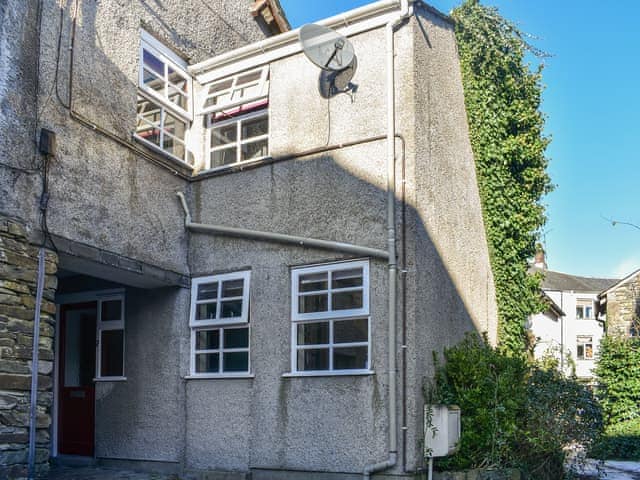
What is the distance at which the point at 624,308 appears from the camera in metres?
21.4

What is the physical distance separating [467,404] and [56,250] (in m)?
5.15

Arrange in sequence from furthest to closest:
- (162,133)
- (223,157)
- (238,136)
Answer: (223,157) < (238,136) < (162,133)

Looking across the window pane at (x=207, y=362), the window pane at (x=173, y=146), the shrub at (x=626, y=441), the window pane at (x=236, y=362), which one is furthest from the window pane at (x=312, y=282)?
the shrub at (x=626, y=441)

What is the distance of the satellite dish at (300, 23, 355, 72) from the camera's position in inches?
331

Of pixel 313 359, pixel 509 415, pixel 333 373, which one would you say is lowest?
pixel 509 415

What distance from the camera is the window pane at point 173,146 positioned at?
31.9 feet

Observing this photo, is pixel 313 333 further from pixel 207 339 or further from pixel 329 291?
pixel 207 339

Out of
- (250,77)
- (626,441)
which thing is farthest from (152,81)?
(626,441)

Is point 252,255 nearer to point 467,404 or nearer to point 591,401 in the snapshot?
point 467,404

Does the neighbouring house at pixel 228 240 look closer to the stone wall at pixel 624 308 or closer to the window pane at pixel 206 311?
the window pane at pixel 206 311

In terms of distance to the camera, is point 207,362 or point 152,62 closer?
point 207,362

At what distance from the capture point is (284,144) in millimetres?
9000

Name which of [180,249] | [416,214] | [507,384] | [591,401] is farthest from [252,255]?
[591,401]

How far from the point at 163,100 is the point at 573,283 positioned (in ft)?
151
